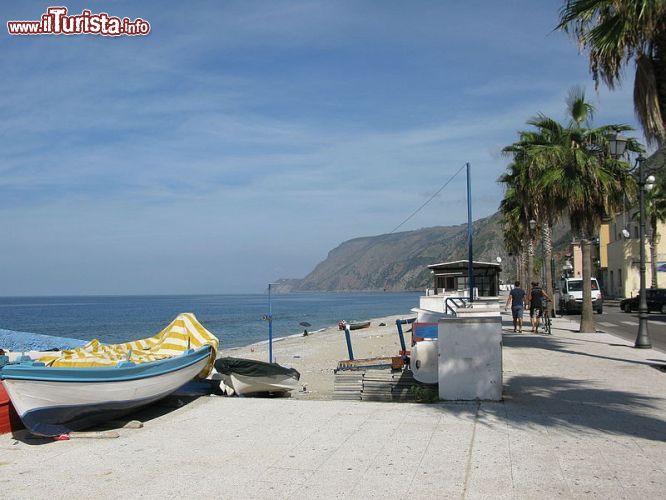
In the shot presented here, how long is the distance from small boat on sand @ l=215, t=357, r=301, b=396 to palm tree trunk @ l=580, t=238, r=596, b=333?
1354cm

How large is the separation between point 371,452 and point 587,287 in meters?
16.6

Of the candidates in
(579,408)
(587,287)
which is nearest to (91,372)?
(579,408)

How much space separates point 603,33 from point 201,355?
8.15m

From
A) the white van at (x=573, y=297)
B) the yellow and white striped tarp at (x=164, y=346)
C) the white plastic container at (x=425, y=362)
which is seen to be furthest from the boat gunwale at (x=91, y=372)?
the white van at (x=573, y=297)

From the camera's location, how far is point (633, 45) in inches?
420

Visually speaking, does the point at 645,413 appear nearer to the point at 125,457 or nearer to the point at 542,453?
the point at 542,453

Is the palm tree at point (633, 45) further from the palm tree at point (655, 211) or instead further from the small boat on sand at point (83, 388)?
the palm tree at point (655, 211)

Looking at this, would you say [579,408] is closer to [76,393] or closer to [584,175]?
[76,393]

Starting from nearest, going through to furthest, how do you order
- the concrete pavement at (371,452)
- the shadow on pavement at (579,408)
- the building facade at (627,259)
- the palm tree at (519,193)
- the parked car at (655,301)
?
1. the concrete pavement at (371,452)
2. the shadow on pavement at (579,408)
3. the palm tree at (519,193)
4. the parked car at (655,301)
5. the building facade at (627,259)

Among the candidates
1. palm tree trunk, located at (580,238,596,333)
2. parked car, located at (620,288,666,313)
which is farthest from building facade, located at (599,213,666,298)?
palm tree trunk, located at (580,238,596,333)

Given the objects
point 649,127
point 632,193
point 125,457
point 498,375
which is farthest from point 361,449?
point 632,193

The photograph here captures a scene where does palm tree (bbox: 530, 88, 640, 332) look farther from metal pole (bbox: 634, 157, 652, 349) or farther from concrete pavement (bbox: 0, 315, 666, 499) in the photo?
concrete pavement (bbox: 0, 315, 666, 499)

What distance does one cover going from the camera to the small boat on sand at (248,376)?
11406mm

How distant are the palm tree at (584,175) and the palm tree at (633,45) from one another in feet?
32.6
